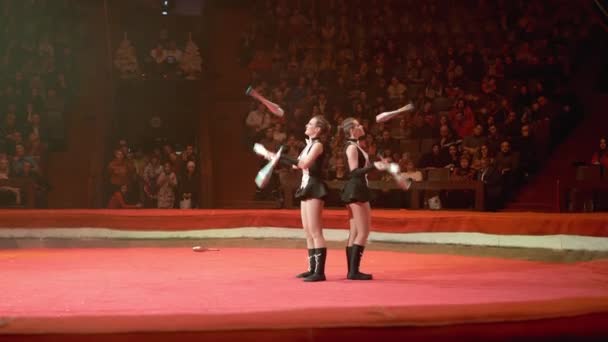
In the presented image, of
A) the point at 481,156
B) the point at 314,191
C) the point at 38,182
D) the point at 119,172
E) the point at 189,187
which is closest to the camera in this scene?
the point at 314,191

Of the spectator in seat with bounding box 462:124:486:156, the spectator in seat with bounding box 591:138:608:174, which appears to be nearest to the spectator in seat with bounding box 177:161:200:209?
the spectator in seat with bounding box 462:124:486:156

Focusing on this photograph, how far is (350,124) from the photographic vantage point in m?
8.18

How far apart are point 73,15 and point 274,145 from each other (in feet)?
23.4

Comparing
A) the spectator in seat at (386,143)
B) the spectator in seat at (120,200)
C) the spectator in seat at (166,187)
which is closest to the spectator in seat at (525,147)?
the spectator in seat at (386,143)

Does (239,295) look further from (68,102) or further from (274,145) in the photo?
(68,102)

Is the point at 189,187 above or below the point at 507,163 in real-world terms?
below

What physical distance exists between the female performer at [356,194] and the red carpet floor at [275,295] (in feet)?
0.83

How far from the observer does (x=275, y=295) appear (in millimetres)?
6867

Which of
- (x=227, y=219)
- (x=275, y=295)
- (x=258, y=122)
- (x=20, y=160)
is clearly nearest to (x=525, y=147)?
(x=258, y=122)

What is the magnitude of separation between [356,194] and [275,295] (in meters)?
1.60

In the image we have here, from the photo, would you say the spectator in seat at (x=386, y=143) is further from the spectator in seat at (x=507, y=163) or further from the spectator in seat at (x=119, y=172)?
the spectator in seat at (x=119, y=172)

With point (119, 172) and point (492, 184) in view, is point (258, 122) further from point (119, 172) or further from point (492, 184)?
point (492, 184)

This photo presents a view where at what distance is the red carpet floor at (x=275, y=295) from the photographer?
3963mm

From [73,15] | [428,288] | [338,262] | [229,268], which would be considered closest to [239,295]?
[428,288]
